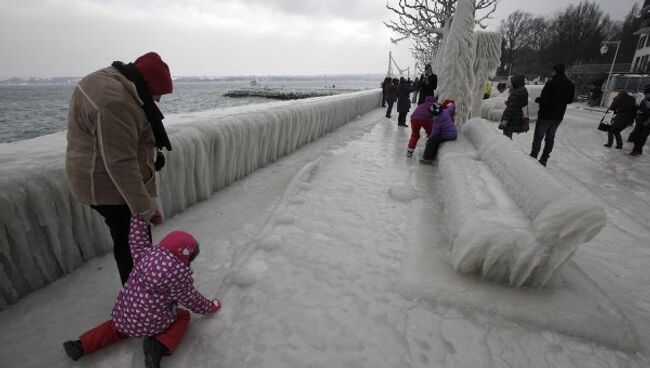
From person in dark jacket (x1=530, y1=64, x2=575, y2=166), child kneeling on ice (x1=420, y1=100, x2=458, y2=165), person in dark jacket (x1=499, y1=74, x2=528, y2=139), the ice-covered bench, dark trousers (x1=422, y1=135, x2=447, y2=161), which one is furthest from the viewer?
person in dark jacket (x1=499, y1=74, x2=528, y2=139)

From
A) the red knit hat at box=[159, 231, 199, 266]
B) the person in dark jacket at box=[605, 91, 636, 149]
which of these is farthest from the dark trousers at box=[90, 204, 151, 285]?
the person in dark jacket at box=[605, 91, 636, 149]

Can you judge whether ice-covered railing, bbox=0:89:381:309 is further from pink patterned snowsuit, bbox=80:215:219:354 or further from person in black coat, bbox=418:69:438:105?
person in black coat, bbox=418:69:438:105

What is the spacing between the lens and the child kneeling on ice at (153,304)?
6.07ft

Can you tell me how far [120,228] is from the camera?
2119mm

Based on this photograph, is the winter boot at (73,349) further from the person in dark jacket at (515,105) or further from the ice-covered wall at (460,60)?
the ice-covered wall at (460,60)

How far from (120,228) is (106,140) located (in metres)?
0.67

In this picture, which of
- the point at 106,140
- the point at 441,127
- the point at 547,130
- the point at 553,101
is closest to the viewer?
the point at 106,140

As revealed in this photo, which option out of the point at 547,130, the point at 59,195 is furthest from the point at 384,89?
the point at 59,195

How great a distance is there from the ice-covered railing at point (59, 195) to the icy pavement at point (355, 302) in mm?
164

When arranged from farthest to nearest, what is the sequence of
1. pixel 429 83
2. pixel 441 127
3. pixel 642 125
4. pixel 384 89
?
pixel 384 89 < pixel 429 83 < pixel 642 125 < pixel 441 127

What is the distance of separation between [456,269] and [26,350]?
3.08 metres

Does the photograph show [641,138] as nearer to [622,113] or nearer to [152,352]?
[622,113]

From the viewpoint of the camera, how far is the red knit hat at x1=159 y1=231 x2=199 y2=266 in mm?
1889

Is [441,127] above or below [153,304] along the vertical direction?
above
